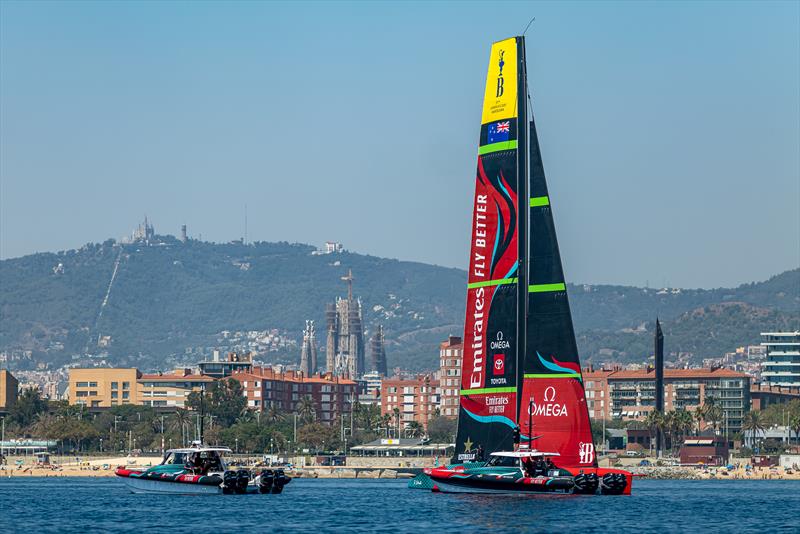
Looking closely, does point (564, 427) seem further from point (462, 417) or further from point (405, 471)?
point (405, 471)

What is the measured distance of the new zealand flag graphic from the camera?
260 ft

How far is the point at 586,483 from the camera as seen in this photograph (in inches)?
3105

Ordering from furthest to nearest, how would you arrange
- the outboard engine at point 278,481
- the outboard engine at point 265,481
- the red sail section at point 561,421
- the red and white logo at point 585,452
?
1. the outboard engine at point 278,481
2. the outboard engine at point 265,481
3. the red and white logo at point 585,452
4. the red sail section at point 561,421

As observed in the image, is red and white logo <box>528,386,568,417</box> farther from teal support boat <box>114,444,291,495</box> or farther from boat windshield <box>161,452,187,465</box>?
boat windshield <box>161,452,187,465</box>

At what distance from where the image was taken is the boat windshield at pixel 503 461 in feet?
255

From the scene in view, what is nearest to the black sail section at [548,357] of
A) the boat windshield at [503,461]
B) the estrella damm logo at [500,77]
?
the boat windshield at [503,461]

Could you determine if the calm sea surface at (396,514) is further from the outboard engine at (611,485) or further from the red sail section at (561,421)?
the red sail section at (561,421)

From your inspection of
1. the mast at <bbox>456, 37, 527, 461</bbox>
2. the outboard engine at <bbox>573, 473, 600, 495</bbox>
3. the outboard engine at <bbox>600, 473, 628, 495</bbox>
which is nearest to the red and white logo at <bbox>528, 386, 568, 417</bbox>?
the mast at <bbox>456, 37, 527, 461</bbox>

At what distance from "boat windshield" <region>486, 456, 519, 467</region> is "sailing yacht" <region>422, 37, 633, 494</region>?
0.07 meters

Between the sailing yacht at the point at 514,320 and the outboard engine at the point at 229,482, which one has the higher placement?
the sailing yacht at the point at 514,320

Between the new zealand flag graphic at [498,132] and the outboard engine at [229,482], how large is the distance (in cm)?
2289

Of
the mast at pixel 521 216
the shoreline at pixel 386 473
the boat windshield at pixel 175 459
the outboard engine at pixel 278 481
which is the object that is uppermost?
the mast at pixel 521 216

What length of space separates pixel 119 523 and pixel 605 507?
914 inches

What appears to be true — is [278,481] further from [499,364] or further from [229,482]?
[499,364]
